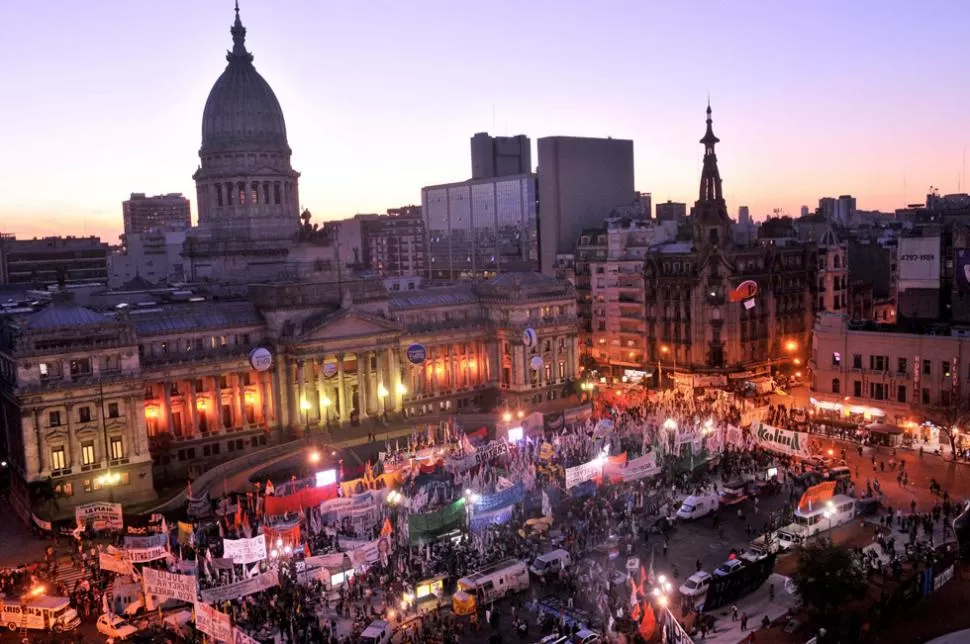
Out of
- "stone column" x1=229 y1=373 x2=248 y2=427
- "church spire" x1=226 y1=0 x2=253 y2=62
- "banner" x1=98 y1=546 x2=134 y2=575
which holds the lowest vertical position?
"banner" x1=98 y1=546 x2=134 y2=575

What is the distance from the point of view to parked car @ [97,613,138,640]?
45938 millimetres

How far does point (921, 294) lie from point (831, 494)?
156 feet

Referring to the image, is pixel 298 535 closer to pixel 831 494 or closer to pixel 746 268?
pixel 831 494

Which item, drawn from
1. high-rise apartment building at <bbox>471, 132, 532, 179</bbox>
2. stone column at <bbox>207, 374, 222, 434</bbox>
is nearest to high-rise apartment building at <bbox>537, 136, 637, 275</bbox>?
high-rise apartment building at <bbox>471, 132, 532, 179</bbox>

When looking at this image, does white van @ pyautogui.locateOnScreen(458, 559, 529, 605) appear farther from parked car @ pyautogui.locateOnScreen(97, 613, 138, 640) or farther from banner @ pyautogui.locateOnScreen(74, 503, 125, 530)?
banner @ pyautogui.locateOnScreen(74, 503, 125, 530)

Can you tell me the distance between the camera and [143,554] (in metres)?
51.6

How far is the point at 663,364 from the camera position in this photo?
4414 inches

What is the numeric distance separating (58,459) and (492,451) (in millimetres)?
33221

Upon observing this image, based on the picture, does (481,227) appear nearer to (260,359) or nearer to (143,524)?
(260,359)

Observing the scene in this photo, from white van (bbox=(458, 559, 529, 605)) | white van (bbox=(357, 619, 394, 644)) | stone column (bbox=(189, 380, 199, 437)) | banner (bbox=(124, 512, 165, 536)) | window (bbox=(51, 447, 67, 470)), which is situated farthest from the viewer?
stone column (bbox=(189, 380, 199, 437))

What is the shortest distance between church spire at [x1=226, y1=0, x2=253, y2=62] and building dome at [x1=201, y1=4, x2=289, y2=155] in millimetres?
159

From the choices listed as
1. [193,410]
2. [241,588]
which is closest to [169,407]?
[193,410]

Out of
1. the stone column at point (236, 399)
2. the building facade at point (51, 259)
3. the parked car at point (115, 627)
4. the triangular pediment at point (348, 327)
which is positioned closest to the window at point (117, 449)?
the stone column at point (236, 399)

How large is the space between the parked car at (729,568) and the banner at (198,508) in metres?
35.9
